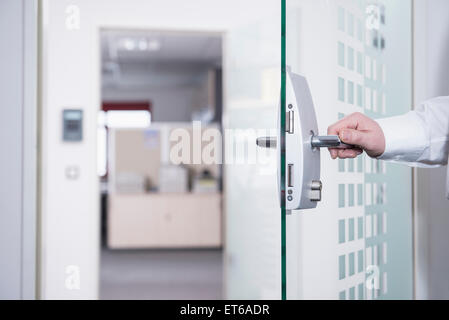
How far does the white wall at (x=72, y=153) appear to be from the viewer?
239 cm

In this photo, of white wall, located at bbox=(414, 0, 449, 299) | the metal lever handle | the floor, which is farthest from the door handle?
the floor

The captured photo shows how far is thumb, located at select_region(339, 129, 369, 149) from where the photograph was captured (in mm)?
828

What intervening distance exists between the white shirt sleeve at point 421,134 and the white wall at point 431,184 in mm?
344

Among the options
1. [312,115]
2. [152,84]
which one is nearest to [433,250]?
[312,115]

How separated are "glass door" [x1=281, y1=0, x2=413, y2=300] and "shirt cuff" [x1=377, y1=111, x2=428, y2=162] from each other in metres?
0.14

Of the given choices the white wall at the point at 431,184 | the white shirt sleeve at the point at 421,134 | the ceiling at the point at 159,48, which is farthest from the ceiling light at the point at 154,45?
the white shirt sleeve at the point at 421,134

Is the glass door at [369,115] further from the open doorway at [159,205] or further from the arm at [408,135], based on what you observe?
the open doorway at [159,205]

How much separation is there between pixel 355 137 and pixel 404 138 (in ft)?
0.49

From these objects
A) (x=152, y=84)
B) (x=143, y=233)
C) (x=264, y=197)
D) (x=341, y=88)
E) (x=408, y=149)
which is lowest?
(x=143, y=233)

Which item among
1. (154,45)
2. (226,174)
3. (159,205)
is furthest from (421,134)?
(154,45)

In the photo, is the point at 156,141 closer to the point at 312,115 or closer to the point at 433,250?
the point at 433,250

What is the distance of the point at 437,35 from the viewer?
1296 mm

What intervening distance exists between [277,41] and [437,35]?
1.04m

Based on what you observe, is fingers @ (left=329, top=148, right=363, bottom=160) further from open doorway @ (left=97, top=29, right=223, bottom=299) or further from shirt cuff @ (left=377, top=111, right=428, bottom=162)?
open doorway @ (left=97, top=29, right=223, bottom=299)
